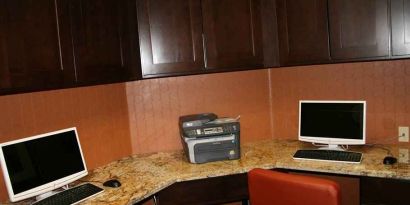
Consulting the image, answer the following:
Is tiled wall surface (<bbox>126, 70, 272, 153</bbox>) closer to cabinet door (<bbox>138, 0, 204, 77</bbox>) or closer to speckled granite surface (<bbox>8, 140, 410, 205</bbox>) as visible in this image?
speckled granite surface (<bbox>8, 140, 410, 205</bbox>)

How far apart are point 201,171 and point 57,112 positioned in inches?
38.4

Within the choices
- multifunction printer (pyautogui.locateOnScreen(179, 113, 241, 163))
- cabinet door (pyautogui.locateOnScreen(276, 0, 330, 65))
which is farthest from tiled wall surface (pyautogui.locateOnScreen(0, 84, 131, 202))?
cabinet door (pyautogui.locateOnScreen(276, 0, 330, 65))

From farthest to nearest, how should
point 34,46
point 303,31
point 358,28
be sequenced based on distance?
point 303,31 → point 358,28 → point 34,46

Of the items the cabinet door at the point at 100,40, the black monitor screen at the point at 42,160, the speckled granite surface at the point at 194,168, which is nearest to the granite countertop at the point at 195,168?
the speckled granite surface at the point at 194,168

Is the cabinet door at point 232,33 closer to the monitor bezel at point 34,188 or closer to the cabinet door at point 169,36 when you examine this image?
the cabinet door at point 169,36

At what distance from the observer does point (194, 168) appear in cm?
237

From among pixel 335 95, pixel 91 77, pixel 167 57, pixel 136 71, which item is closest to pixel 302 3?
pixel 335 95

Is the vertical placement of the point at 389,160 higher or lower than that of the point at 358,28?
lower

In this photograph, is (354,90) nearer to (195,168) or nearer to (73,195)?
(195,168)

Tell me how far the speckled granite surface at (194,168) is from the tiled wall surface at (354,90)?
0.60ft

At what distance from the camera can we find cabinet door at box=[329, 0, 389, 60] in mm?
2123

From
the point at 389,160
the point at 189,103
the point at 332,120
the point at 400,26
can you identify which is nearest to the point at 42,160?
the point at 189,103

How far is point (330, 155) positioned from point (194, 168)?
0.88 meters

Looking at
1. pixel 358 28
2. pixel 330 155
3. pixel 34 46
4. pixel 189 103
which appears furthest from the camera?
pixel 189 103
